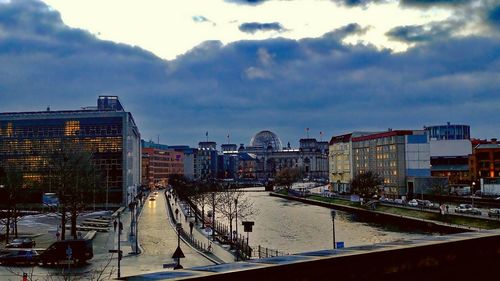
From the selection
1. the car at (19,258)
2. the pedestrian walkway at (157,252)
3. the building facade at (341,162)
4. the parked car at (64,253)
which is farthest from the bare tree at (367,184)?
the car at (19,258)

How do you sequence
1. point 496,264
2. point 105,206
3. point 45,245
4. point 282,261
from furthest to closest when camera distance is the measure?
1. point 105,206
2. point 45,245
3. point 496,264
4. point 282,261

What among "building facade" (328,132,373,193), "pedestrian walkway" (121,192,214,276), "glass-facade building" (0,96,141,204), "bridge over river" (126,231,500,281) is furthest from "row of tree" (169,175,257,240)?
"building facade" (328,132,373,193)

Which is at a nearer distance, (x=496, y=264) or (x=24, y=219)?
(x=496, y=264)

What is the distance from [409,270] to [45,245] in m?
49.6

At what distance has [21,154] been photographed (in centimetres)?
12050

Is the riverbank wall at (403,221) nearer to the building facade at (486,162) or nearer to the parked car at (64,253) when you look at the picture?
the building facade at (486,162)

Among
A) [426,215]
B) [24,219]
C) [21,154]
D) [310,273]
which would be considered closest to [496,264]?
[310,273]

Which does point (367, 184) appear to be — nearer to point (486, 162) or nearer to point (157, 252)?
point (486, 162)

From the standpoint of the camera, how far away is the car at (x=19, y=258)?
129 ft

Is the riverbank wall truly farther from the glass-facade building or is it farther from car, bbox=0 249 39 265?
the glass-facade building

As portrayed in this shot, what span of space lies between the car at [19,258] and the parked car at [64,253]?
0.55m

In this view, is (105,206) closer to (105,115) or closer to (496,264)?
(105,115)

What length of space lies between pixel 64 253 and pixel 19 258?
3.58 metres

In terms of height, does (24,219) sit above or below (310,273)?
below
